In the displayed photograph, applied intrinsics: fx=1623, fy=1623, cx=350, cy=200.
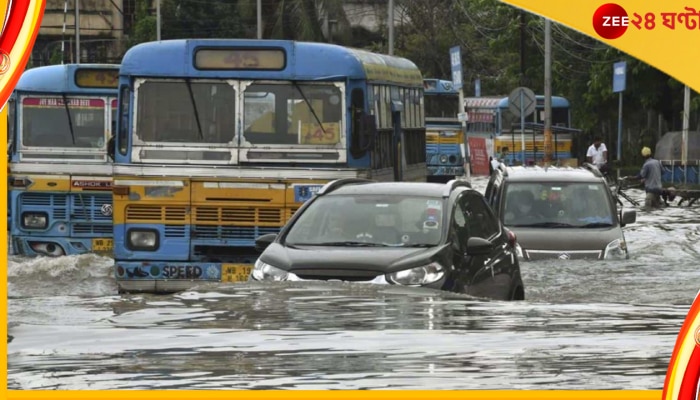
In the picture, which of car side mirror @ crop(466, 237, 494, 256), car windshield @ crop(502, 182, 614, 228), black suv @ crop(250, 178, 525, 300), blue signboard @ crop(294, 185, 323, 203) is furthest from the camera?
car windshield @ crop(502, 182, 614, 228)

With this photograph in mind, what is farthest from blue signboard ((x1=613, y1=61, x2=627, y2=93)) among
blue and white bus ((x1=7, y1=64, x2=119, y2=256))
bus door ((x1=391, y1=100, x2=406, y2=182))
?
blue and white bus ((x1=7, y1=64, x2=119, y2=256))

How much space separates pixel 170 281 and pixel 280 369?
32.0 ft

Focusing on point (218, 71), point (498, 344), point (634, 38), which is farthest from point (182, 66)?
point (498, 344)

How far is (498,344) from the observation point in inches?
301

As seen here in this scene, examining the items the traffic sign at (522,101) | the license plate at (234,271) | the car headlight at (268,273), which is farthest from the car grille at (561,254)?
the traffic sign at (522,101)

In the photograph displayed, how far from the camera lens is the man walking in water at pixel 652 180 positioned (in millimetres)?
34781

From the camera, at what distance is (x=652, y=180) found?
34875 mm

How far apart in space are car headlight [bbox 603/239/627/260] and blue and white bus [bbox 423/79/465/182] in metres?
24.5

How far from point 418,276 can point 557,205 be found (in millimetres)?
8024

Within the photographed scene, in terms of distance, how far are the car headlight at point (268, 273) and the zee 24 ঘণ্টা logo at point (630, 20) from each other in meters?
3.24

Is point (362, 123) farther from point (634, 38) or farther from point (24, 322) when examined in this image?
point (24, 322)

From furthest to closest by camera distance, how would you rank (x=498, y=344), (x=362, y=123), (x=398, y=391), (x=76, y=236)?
(x=76, y=236) < (x=362, y=123) < (x=498, y=344) < (x=398, y=391)

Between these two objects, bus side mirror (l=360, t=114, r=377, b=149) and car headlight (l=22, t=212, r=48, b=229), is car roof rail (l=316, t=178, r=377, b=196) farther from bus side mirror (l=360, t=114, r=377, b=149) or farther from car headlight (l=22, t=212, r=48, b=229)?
car headlight (l=22, t=212, r=48, b=229)

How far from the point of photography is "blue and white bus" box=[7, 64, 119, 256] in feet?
65.7
